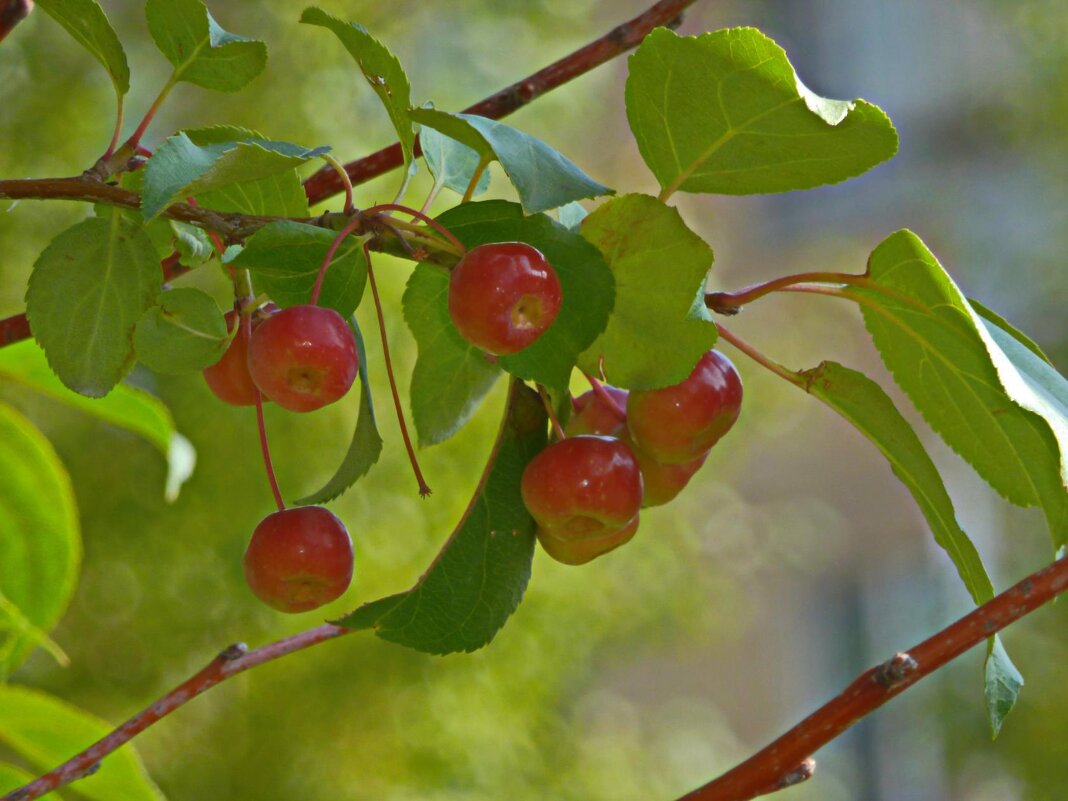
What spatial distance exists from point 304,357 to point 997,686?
0.30 meters

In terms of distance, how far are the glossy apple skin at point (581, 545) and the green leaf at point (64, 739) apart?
12.6 inches

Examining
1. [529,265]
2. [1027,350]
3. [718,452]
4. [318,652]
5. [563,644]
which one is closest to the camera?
[529,265]

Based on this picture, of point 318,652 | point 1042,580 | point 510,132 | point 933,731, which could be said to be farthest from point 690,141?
point 933,731

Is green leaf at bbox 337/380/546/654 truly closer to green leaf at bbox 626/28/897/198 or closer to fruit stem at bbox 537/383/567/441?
fruit stem at bbox 537/383/567/441

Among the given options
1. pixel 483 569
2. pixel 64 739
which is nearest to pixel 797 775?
pixel 483 569

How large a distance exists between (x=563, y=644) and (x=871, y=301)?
1.71m

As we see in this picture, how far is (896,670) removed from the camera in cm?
44

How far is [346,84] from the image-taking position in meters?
2.14

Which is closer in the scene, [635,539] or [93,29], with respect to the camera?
[93,29]

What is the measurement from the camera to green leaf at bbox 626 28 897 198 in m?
0.43

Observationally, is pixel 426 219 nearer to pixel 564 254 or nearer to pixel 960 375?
pixel 564 254

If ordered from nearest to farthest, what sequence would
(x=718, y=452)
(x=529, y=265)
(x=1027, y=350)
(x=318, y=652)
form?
1. (x=529, y=265)
2. (x=1027, y=350)
3. (x=318, y=652)
4. (x=718, y=452)

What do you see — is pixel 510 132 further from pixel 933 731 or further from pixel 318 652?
pixel 933 731

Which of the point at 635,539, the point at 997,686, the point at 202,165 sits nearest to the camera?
the point at 202,165
